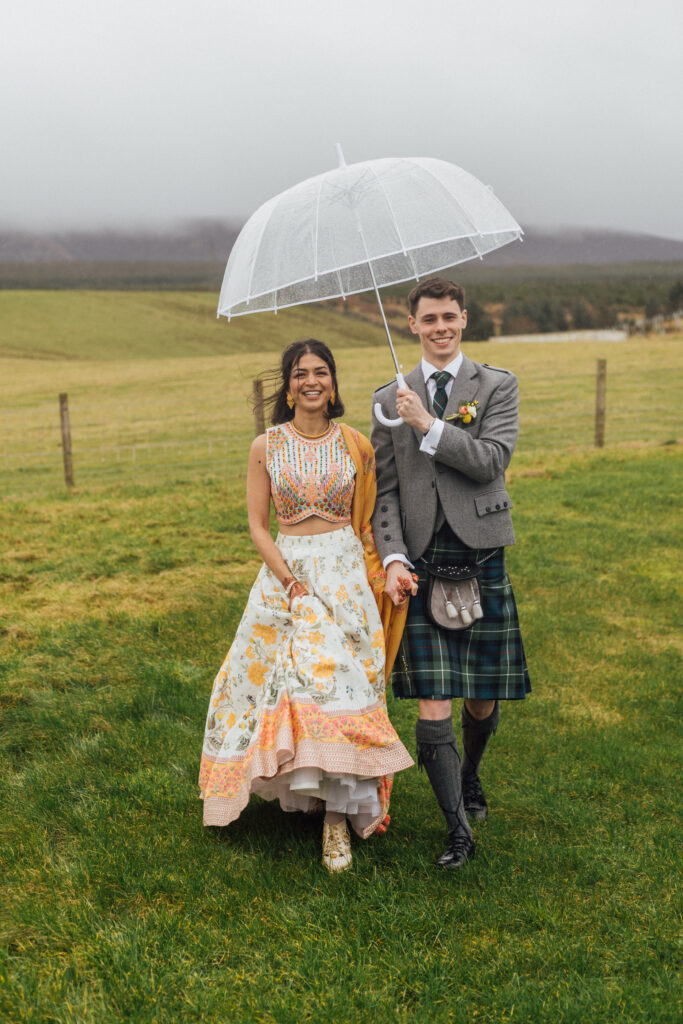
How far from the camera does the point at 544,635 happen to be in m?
7.02

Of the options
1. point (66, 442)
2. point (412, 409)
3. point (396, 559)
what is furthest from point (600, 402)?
point (412, 409)

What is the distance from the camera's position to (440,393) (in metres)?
3.77

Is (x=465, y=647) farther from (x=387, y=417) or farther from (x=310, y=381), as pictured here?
(x=310, y=381)

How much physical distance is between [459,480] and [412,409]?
45 cm

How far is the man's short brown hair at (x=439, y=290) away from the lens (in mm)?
3604

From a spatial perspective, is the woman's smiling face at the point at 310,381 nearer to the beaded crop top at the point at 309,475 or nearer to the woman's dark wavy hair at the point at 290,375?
the woman's dark wavy hair at the point at 290,375

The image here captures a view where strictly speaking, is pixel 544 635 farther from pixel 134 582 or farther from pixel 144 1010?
pixel 144 1010

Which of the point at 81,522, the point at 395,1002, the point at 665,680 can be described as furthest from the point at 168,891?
the point at 81,522

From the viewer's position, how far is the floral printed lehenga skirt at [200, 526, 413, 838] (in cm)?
354

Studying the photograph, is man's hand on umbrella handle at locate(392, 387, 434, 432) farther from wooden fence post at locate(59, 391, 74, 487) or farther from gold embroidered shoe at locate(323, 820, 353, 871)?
wooden fence post at locate(59, 391, 74, 487)

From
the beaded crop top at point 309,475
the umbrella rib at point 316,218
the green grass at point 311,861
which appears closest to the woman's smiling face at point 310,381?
the beaded crop top at point 309,475

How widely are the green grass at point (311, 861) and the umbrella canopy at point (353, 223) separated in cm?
240

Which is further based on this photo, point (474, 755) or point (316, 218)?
point (474, 755)

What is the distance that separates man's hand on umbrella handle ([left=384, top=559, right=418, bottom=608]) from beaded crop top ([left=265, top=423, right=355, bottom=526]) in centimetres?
37
